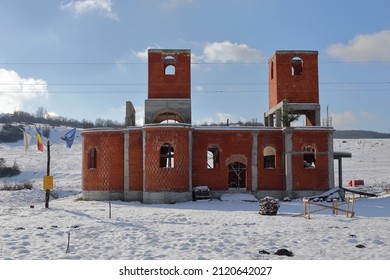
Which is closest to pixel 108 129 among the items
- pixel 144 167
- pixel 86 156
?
pixel 86 156

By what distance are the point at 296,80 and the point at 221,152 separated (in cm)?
862

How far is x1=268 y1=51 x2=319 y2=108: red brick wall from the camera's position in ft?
100

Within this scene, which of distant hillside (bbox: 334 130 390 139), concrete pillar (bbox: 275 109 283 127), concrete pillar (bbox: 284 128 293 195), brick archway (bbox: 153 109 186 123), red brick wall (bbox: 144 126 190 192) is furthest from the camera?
distant hillside (bbox: 334 130 390 139)

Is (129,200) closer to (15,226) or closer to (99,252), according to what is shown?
(15,226)

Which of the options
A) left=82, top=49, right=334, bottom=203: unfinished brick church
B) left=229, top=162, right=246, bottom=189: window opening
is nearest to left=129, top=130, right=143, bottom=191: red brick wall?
left=82, top=49, right=334, bottom=203: unfinished brick church

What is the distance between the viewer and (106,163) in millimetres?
27531

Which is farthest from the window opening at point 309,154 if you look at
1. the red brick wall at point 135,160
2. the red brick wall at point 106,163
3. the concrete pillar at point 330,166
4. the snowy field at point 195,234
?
the red brick wall at point 106,163

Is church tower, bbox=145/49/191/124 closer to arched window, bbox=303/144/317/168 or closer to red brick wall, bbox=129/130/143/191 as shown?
red brick wall, bbox=129/130/143/191

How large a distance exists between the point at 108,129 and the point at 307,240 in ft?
60.6

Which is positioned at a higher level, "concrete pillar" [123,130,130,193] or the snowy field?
"concrete pillar" [123,130,130,193]

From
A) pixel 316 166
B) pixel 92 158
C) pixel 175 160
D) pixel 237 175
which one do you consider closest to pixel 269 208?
pixel 175 160

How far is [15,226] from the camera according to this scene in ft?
49.2

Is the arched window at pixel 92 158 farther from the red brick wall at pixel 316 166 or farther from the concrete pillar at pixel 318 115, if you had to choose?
the concrete pillar at pixel 318 115

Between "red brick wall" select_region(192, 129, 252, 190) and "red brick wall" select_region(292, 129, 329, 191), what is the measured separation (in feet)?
10.2
